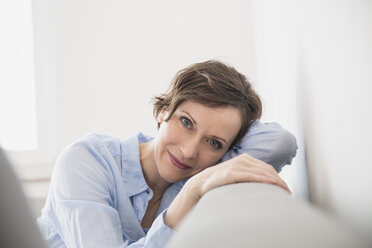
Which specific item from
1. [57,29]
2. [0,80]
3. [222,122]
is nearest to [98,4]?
[57,29]

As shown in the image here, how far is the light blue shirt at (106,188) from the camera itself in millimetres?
1086

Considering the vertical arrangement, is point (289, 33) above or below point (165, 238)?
above

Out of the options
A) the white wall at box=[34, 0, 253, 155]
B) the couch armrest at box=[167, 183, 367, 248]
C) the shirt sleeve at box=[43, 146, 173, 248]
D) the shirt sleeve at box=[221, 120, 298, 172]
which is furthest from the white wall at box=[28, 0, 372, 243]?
the couch armrest at box=[167, 183, 367, 248]

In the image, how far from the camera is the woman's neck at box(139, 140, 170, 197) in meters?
1.44

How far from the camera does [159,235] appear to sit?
2.77 feet

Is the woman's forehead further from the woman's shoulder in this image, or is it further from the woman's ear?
the woman's shoulder

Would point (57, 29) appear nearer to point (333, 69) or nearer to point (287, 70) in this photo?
point (287, 70)

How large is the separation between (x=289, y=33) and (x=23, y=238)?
53.2 inches

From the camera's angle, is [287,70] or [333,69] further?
[287,70]

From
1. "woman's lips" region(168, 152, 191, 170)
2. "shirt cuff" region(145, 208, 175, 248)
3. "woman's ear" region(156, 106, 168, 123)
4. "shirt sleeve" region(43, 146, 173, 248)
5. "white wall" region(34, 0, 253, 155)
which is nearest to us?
"shirt cuff" region(145, 208, 175, 248)

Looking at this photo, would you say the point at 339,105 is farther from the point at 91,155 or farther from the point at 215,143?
the point at 91,155

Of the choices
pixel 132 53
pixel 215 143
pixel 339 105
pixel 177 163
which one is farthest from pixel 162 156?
pixel 132 53

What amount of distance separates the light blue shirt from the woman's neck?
0.04 m

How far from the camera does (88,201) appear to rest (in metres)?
1.12
